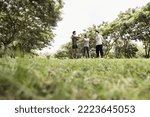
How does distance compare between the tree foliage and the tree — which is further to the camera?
the tree foliage

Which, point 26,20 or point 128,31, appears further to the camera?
point 128,31

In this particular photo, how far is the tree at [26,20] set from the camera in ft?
123

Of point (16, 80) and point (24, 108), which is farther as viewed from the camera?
point (16, 80)

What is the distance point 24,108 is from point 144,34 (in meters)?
58.2

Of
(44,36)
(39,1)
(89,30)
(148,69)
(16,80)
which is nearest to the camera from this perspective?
(16,80)

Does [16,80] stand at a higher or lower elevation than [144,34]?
lower

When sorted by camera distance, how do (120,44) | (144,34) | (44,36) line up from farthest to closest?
(120,44), (144,34), (44,36)

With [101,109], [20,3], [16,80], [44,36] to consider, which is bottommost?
[101,109]

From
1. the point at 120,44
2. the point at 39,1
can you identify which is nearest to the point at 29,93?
the point at 39,1

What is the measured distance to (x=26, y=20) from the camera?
39219 millimetres

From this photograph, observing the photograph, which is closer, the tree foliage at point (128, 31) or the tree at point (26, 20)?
the tree at point (26, 20)

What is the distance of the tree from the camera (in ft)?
123

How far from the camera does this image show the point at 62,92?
7.72 feet

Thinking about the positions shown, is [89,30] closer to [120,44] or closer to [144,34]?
[120,44]
